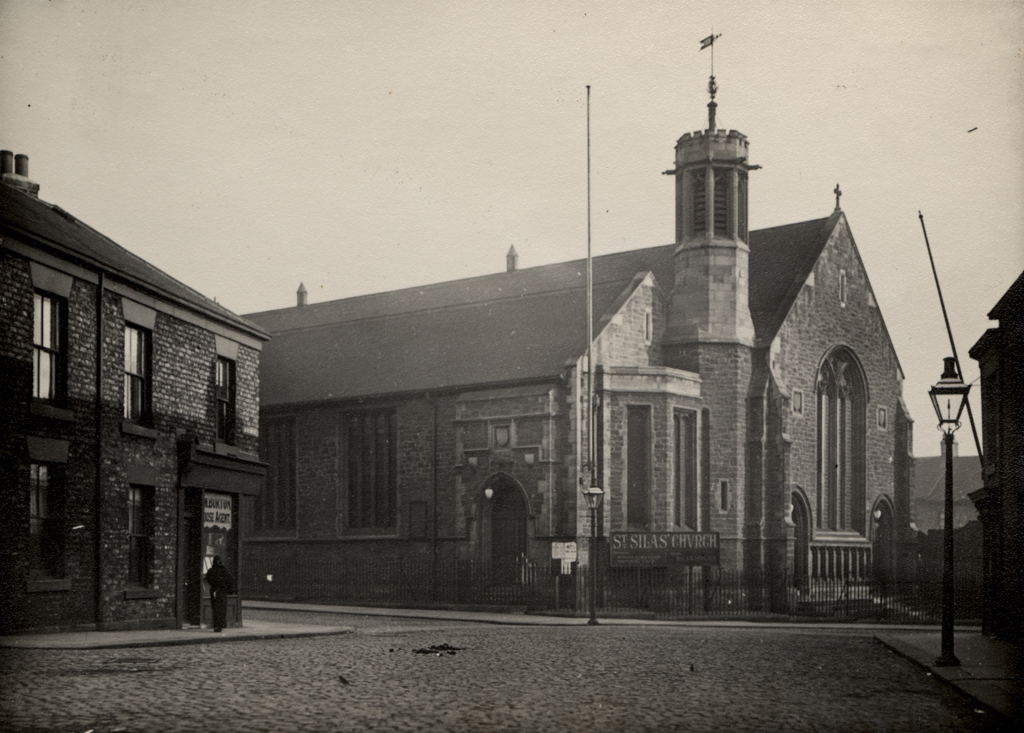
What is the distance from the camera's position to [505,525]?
35.7 meters

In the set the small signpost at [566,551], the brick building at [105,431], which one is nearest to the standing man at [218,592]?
the brick building at [105,431]

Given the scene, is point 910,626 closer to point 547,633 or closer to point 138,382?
point 547,633

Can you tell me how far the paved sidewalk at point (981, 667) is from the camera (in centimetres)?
1214

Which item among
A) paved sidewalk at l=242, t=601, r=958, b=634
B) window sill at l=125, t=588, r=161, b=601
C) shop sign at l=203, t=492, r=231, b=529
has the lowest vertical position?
paved sidewalk at l=242, t=601, r=958, b=634

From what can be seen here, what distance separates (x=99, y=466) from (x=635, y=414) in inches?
722

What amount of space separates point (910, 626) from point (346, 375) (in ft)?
70.3

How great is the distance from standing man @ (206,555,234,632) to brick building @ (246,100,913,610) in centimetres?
1281

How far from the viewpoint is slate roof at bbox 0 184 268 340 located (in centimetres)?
1836

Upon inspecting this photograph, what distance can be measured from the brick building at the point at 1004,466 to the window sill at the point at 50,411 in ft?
46.6

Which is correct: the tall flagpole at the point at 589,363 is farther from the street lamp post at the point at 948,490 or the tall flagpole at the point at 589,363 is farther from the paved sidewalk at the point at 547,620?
the street lamp post at the point at 948,490

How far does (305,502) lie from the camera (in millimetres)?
41000

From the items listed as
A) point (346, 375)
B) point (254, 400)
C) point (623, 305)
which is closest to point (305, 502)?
point (346, 375)

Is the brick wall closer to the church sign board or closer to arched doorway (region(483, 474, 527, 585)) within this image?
the church sign board

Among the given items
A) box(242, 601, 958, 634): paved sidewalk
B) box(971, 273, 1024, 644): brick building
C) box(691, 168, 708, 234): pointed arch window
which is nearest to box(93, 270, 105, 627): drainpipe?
box(242, 601, 958, 634): paved sidewalk
